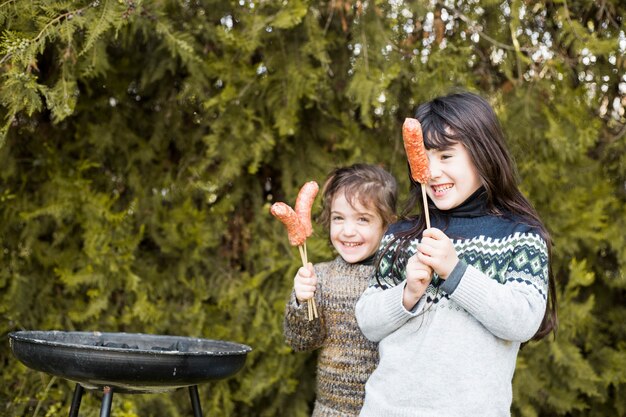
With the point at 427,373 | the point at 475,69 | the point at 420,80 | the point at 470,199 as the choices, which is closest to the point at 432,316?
the point at 427,373

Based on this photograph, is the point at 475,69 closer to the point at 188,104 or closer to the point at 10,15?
the point at 188,104

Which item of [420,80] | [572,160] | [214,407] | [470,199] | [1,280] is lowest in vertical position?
[214,407]

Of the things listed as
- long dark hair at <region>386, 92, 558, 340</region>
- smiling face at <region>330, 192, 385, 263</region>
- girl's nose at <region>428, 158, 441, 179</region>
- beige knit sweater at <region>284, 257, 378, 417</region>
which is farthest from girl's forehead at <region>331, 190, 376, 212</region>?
girl's nose at <region>428, 158, 441, 179</region>

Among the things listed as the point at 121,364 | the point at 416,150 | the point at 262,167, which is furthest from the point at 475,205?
the point at 262,167

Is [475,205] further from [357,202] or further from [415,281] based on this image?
[357,202]

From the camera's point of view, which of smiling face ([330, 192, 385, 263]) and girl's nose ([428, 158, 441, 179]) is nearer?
girl's nose ([428, 158, 441, 179])

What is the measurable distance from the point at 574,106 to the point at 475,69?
517 mm

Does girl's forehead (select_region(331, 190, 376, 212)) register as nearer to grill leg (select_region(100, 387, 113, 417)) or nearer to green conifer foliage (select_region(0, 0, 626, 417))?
green conifer foliage (select_region(0, 0, 626, 417))

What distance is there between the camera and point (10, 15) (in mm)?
2479

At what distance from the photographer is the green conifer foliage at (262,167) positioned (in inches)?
133

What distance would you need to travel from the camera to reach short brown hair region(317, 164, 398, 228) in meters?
2.64

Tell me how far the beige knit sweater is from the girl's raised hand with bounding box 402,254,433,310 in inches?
25.1

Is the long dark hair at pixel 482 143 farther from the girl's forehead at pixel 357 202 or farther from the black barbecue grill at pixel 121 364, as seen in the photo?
the black barbecue grill at pixel 121 364

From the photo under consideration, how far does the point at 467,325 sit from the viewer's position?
75.5 inches
